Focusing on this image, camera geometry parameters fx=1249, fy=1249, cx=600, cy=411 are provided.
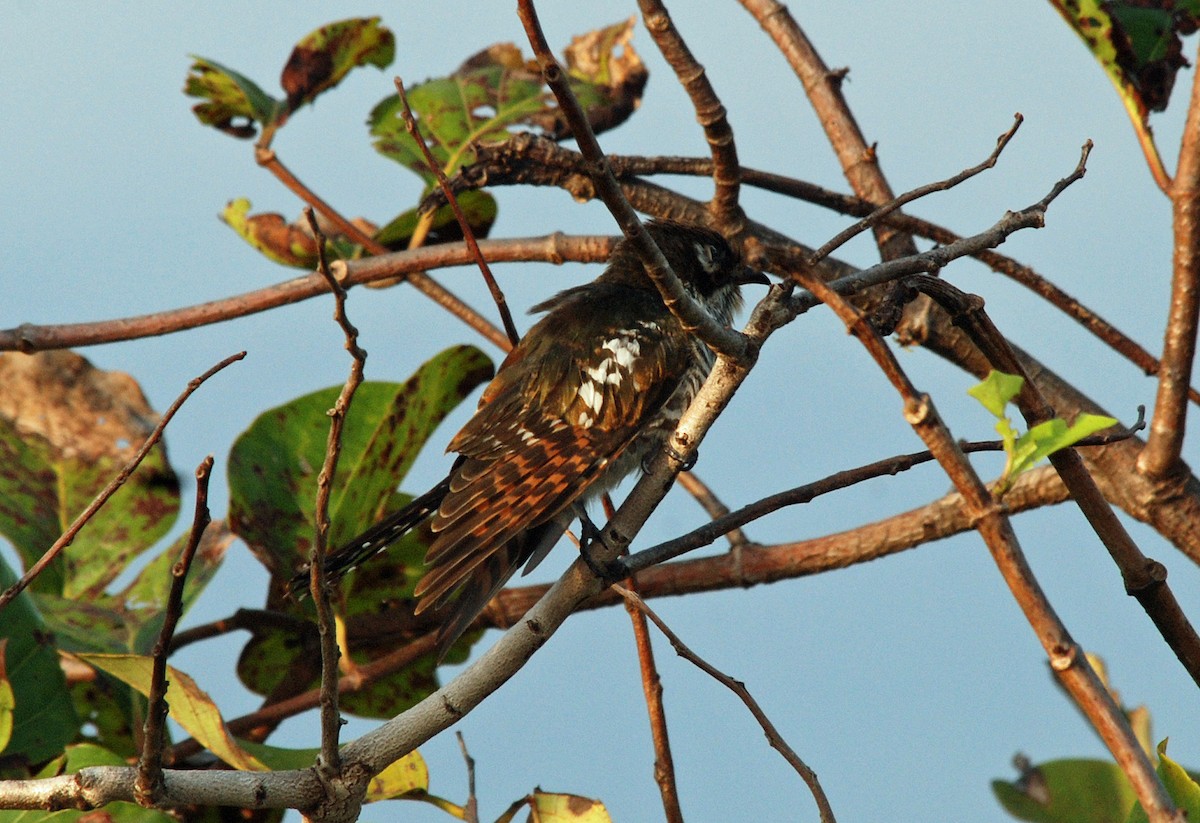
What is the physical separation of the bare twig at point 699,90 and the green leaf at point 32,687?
1.92 metres

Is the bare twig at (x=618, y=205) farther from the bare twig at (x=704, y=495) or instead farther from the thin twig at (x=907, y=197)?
the bare twig at (x=704, y=495)

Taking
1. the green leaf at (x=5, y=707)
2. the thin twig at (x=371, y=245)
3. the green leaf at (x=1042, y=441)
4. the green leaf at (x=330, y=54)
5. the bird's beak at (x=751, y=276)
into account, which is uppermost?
the green leaf at (x=330, y=54)

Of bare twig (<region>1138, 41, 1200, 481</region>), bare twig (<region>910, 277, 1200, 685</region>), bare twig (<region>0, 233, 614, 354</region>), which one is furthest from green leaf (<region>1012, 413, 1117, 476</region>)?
bare twig (<region>0, 233, 614, 354</region>)

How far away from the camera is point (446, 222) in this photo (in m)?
3.71

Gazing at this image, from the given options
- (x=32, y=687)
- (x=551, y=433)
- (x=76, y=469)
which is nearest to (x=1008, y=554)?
(x=551, y=433)

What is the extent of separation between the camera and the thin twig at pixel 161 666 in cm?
162

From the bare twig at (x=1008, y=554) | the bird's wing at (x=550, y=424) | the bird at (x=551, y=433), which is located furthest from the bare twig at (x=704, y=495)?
the bare twig at (x=1008, y=554)

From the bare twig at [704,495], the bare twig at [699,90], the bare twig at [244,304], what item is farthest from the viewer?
the bare twig at [704,495]

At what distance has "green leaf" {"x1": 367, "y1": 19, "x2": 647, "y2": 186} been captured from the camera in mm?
3785

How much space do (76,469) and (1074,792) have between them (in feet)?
9.49

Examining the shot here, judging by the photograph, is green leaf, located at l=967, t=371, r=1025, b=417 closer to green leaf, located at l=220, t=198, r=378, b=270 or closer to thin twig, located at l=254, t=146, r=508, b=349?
thin twig, located at l=254, t=146, r=508, b=349

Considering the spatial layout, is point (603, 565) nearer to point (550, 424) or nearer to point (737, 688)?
point (737, 688)

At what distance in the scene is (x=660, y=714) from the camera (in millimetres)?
2730

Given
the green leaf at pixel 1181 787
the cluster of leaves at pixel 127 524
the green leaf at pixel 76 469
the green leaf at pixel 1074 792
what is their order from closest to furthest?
the green leaf at pixel 1181 787 → the green leaf at pixel 1074 792 → the cluster of leaves at pixel 127 524 → the green leaf at pixel 76 469
